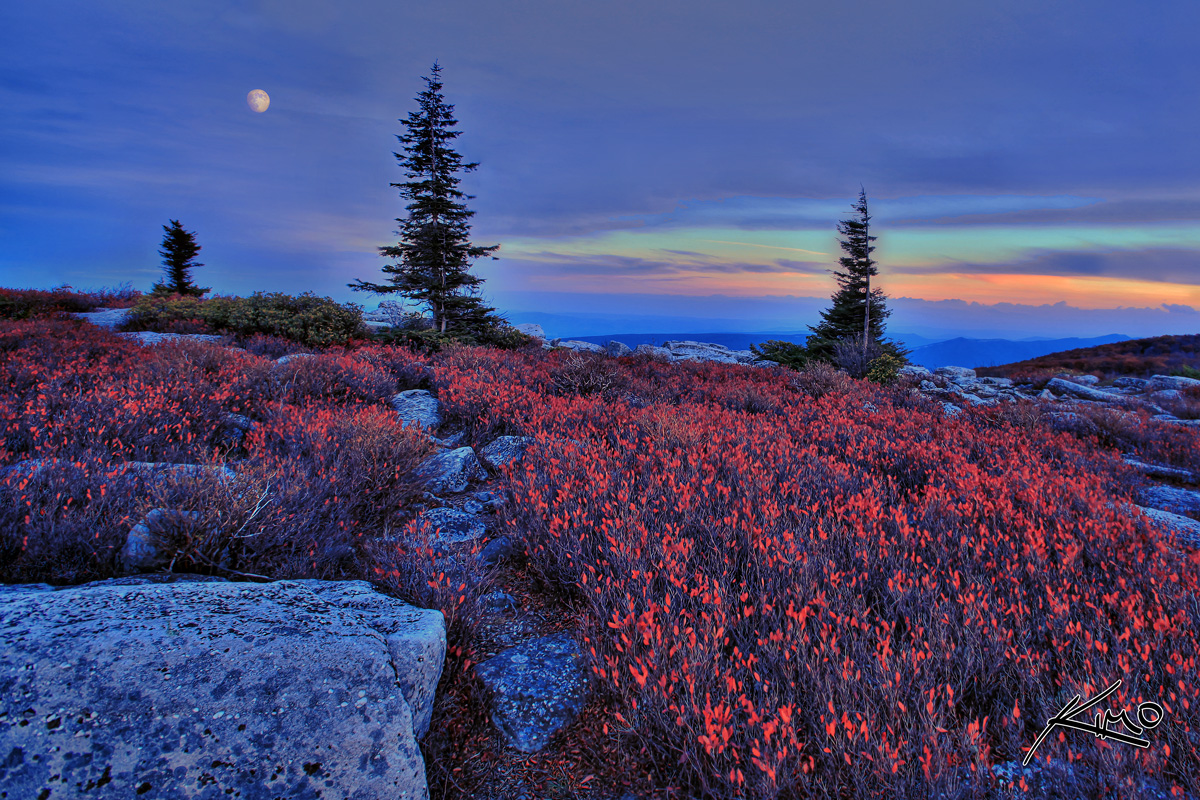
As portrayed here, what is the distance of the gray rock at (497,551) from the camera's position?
3620 millimetres

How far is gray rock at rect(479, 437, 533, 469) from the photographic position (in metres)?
5.44

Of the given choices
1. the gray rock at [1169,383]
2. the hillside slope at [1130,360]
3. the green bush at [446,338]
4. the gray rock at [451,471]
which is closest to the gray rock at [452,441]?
the gray rock at [451,471]

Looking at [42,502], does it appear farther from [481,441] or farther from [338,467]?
[481,441]

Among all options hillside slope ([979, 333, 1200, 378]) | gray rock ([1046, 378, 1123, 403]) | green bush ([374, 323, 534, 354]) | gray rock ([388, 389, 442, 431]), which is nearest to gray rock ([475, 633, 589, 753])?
gray rock ([388, 389, 442, 431])

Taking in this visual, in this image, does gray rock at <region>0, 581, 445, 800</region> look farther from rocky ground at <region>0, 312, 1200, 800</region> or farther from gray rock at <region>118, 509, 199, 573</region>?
gray rock at <region>118, 509, 199, 573</region>

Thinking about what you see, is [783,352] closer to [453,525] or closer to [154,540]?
A: [453,525]

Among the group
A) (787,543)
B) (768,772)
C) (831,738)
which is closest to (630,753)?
(768,772)

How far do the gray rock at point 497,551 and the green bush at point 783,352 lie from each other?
64.5 feet

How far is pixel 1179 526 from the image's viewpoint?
4047 millimetres

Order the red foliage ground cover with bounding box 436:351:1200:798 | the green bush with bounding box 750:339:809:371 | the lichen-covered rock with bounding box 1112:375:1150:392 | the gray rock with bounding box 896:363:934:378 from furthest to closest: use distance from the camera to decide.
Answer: the green bush with bounding box 750:339:809:371 < the lichen-covered rock with bounding box 1112:375:1150:392 < the gray rock with bounding box 896:363:934:378 < the red foliage ground cover with bounding box 436:351:1200:798

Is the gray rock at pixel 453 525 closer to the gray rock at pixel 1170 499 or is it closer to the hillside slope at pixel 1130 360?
the gray rock at pixel 1170 499

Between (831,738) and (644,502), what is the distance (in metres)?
1.93

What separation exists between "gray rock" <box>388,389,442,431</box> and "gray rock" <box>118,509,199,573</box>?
379 cm

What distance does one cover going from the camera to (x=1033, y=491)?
13.3ft
